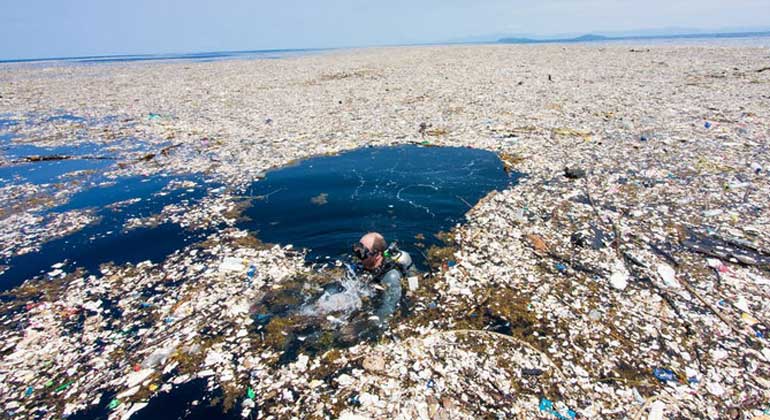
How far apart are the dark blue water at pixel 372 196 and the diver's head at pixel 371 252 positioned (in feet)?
2.50

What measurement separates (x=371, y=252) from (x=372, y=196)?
3072 mm

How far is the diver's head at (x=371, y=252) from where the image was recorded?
5.50 metres

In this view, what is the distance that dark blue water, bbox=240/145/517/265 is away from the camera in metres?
6.83

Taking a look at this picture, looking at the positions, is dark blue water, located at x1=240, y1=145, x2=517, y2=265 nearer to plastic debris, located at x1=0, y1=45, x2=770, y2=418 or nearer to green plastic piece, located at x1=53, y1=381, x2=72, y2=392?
plastic debris, located at x1=0, y1=45, x2=770, y2=418

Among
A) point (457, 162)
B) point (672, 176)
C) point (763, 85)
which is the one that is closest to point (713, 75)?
point (763, 85)

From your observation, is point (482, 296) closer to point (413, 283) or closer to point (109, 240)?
point (413, 283)

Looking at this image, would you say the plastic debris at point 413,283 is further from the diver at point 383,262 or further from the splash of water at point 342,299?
the splash of water at point 342,299

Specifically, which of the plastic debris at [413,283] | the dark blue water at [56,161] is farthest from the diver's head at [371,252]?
the dark blue water at [56,161]

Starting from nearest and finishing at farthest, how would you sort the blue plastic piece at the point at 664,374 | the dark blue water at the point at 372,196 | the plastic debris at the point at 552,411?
the plastic debris at the point at 552,411, the blue plastic piece at the point at 664,374, the dark blue water at the point at 372,196

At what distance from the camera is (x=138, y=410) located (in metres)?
3.65

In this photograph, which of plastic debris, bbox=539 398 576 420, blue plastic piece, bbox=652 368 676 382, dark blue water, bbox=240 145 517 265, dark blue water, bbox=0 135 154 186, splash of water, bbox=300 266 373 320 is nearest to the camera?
plastic debris, bbox=539 398 576 420

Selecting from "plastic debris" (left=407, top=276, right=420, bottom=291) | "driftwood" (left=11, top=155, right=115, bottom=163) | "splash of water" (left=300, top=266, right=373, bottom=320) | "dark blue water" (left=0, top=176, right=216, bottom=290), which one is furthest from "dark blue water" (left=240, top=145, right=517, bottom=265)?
"driftwood" (left=11, top=155, right=115, bottom=163)

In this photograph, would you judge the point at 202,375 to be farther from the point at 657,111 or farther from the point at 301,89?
the point at 301,89

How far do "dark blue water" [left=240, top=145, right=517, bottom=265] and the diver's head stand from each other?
76 cm
